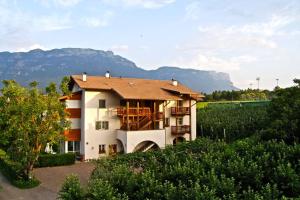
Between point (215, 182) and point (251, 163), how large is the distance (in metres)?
3.58

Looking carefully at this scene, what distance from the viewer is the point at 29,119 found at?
3067cm

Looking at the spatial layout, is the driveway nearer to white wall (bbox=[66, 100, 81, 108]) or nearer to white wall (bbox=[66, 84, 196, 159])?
white wall (bbox=[66, 84, 196, 159])

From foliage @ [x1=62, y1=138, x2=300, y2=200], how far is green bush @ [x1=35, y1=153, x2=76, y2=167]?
14.5 metres

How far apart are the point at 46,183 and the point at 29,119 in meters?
5.60

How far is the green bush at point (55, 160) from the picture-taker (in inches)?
1448

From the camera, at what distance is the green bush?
36.8 metres

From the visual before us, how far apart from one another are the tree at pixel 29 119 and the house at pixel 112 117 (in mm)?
7576

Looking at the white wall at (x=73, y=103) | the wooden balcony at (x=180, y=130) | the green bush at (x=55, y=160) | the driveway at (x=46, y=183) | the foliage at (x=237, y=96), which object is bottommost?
the driveway at (x=46, y=183)

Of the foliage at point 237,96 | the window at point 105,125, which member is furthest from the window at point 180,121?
the foliage at point 237,96

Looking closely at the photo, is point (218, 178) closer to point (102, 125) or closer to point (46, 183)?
point (46, 183)

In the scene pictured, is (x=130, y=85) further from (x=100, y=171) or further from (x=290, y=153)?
(x=290, y=153)

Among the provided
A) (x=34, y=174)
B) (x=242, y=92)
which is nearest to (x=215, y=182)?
Answer: (x=34, y=174)

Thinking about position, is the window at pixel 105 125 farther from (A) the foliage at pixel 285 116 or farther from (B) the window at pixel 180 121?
(A) the foliage at pixel 285 116

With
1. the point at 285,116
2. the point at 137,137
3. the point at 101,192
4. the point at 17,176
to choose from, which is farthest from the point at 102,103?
the point at 101,192
